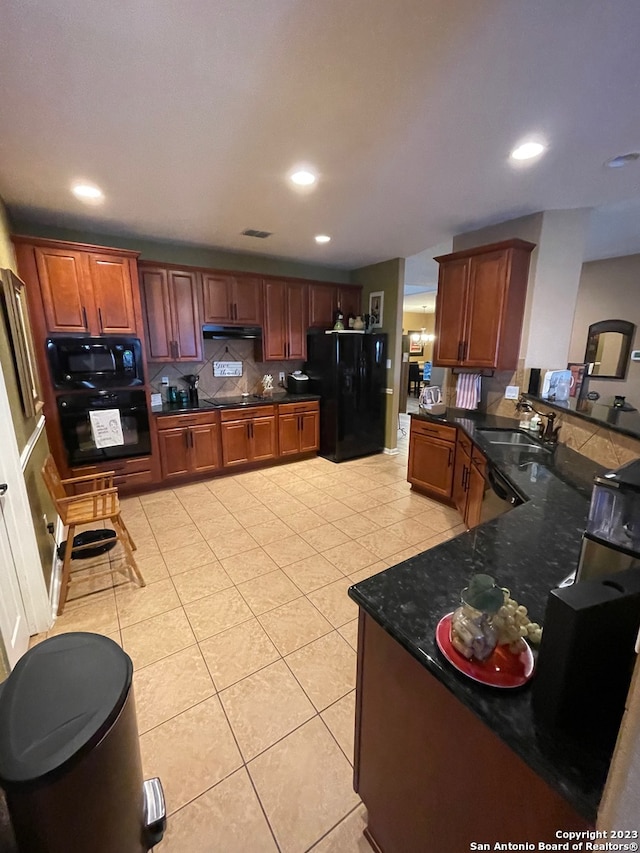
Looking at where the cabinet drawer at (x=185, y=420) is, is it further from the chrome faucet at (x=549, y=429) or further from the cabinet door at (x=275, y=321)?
the chrome faucet at (x=549, y=429)

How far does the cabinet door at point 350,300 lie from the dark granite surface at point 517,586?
11.5ft

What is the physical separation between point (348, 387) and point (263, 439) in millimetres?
1257

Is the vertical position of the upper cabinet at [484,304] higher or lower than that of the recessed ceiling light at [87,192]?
→ lower

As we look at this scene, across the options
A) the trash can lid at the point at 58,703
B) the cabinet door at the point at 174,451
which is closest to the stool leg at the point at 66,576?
the trash can lid at the point at 58,703

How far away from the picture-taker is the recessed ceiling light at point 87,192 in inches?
97.5

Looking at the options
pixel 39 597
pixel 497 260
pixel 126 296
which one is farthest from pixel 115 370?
pixel 497 260

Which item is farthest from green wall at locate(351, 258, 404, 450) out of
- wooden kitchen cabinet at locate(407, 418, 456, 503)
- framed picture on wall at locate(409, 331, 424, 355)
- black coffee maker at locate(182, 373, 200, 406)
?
framed picture on wall at locate(409, 331, 424, 355)

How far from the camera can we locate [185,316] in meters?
3.90

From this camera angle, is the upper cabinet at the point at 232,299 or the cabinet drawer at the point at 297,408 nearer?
the upper cabinet at the point at 232,299

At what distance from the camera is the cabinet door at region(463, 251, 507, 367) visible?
310cm

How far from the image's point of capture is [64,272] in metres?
3.07

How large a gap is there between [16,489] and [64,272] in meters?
2.16

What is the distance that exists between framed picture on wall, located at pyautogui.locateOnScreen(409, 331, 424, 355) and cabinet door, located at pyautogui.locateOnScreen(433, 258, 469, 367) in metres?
8.42

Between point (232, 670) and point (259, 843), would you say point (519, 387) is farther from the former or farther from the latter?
point (259, 843)
